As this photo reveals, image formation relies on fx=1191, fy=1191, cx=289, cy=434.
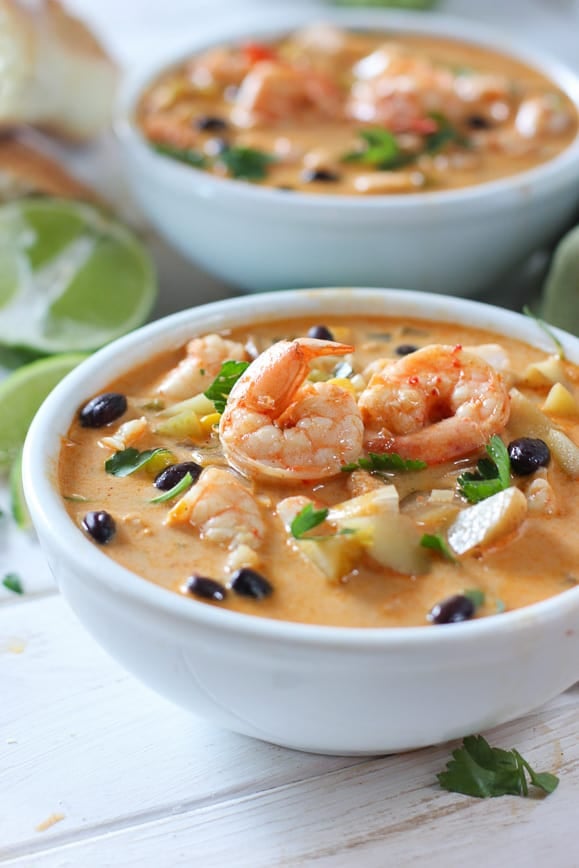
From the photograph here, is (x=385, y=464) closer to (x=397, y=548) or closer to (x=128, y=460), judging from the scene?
(x=397, y=548)

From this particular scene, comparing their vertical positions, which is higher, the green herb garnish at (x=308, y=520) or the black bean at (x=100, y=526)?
the green herb garnish at (x=308, y=520)

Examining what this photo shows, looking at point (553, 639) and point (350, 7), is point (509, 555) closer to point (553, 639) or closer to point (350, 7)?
point (553, 639)

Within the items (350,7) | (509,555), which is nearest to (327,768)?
(509,555)

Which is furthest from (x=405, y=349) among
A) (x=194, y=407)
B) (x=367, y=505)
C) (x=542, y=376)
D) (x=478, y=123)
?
(x=478, y=123)

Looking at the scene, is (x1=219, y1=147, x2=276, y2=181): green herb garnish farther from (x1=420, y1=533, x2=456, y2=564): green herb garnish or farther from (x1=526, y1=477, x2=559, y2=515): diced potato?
(x1=420, y1=533, x2=456, y2=564): green herb garnish

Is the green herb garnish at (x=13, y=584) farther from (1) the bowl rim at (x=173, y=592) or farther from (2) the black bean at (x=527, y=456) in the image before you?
(2) the black bean at (x=527, y=456)

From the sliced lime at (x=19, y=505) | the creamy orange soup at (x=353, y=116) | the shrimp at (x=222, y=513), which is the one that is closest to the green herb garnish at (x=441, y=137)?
the creamy orange soup at (x=353, y=116)
